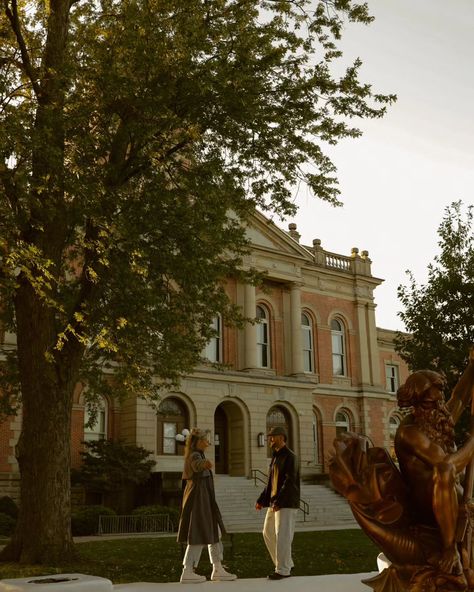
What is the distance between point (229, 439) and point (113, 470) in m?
8.31

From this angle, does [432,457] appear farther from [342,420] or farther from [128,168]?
[342,420]

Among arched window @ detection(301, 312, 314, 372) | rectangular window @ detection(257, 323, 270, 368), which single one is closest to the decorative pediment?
arched window @ detection(301, 312, 314, 372)

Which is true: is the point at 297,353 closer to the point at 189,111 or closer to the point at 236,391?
the point at 236,391

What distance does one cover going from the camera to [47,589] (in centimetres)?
614

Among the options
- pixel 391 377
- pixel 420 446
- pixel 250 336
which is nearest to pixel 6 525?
pixel 250 336

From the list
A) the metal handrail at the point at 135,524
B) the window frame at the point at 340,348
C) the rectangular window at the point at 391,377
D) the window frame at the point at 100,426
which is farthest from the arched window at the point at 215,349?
the rectangular window at the point at 391,377

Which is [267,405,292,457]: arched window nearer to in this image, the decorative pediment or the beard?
the decorative pediment

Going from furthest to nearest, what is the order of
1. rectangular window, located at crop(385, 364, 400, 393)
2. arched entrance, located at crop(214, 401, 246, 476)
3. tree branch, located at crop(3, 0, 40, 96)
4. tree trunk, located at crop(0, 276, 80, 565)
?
rectangular window, located at crop(385, 364, 400, 393)
arched entrance, located at crop(214, 401, 246, 476)
tree branch, located at crop(3, 0, 40, 96)
tree trunk, located at crop(0, 276, 80, 565)

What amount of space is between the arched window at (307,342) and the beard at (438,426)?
104ft

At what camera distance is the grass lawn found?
980cm

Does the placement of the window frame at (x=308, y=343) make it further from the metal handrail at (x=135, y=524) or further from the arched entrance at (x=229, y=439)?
the metal handrail at (x=135, y=524)

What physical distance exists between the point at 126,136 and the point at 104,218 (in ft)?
7.16

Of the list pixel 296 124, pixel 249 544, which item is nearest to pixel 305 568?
pixel 249 544

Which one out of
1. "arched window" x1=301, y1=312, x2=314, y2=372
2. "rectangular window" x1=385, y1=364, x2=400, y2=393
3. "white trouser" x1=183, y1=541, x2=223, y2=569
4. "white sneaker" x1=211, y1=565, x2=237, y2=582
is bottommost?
"white sneaker" x1=211, y1=565, x2=237, y2=582
